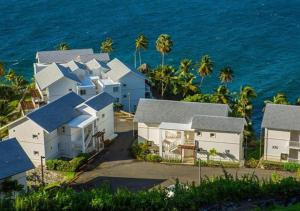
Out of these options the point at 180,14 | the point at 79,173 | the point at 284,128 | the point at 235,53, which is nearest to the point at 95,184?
the point at 79,173

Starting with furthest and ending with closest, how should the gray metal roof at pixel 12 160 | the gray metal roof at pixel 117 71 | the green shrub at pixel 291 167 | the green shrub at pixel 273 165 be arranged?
the gray metal roof at pixel 117 71
the green shrub at pixel 273 165
the green shrub at pixel 291 167
the gray metal roof at pixel 12 160

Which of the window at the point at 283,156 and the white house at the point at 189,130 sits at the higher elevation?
the white house at the point at 189,130

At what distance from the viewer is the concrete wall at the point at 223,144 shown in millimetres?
65750

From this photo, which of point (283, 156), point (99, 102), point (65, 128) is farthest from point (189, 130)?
point (65, 128)

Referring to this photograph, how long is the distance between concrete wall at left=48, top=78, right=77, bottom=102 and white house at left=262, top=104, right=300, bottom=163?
29.4 m

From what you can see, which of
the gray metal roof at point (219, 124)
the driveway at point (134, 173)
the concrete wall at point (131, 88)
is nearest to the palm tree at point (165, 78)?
the concrete wall at point (131, 88)

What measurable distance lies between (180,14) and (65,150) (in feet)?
337

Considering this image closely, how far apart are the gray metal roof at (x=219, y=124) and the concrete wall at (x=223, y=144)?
0.62 meters

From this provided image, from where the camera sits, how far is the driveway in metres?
60.4

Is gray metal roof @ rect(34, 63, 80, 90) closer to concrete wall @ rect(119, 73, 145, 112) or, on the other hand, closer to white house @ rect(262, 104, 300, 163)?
concrete wall @ rect(119, 73, 145, 112)

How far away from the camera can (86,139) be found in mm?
68312

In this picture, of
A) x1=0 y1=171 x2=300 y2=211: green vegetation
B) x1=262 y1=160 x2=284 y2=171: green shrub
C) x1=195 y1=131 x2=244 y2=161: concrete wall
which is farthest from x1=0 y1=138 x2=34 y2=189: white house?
x1=262 y1=160 x2=284 y2=171: green shrub

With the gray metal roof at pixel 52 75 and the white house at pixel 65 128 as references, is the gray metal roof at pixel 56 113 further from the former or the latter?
the gray metal roof at pixel 52 75

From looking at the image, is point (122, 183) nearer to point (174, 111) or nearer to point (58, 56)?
point (174, 111)
